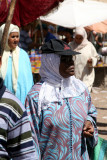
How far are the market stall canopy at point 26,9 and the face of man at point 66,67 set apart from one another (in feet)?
13.1

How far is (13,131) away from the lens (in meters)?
1.79

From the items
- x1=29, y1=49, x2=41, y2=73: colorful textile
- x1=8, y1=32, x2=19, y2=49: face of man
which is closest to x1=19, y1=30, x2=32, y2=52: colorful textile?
x1=29, y1=49, x2=41, y2=73: colorful textile

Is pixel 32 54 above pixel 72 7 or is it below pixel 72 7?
below

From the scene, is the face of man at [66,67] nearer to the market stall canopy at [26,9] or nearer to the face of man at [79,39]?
the market stall canopy at [26,9]

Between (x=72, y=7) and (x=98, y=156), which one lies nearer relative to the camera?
(x=98, y=156)

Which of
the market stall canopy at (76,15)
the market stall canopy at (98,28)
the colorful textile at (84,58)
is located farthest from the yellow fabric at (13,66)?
the market stall canopy at (98,28)

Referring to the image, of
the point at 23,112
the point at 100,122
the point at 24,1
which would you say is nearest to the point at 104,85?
the point at 100,122

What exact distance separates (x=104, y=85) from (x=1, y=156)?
10.5 meters

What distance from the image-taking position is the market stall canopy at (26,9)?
648 centimetres

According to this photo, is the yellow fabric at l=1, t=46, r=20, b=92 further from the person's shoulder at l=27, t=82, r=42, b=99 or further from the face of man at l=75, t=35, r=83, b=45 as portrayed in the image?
the face of man at l=75, t=35, r=83, b=45

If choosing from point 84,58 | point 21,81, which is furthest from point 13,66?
point 84,58

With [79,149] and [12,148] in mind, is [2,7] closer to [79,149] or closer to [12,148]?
[79,149]

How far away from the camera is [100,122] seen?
683 cm

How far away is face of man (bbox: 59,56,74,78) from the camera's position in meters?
2.73
